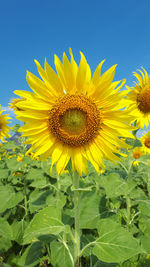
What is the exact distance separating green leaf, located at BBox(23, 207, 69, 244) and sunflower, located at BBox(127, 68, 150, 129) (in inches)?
100.0

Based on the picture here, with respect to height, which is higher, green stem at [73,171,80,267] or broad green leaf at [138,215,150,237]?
green stem at [73,171,80,267]

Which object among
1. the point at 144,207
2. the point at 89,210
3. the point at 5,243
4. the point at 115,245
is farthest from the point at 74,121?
the point at 5,243

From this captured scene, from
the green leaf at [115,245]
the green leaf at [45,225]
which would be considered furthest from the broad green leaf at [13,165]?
the green leaf at [115,245]

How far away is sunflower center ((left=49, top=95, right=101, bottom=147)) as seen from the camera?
219 cm

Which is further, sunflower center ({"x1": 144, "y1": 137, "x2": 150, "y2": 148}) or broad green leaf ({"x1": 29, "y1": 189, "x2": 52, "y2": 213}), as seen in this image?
sunflower center ({"x1": 144, "y1": 137, "x2": 150, "y2": 148})

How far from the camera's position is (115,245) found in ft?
6.48

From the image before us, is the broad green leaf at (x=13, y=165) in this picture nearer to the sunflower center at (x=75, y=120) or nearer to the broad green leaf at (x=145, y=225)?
the sunflower center at (x=75, y=120)

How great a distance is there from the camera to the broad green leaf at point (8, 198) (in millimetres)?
4113

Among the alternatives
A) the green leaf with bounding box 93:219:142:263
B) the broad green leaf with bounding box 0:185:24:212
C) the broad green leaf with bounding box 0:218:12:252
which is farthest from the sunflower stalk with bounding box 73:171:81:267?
the broad green leaf with bounding box 0:185:24:212

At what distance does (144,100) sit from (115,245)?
9.20ft

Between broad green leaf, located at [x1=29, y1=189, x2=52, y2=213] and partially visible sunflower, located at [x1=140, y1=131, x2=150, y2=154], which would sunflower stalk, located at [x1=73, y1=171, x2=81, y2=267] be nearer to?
broad green leaf, located at [x1=29, y1=189, x2=52, y2=213]

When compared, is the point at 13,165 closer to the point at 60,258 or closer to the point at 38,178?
the point at 38,178

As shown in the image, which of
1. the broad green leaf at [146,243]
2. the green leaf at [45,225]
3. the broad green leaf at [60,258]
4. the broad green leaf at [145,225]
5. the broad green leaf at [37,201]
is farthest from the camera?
the broad green leaf at [37,201]

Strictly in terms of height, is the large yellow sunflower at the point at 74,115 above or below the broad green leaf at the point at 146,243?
above
